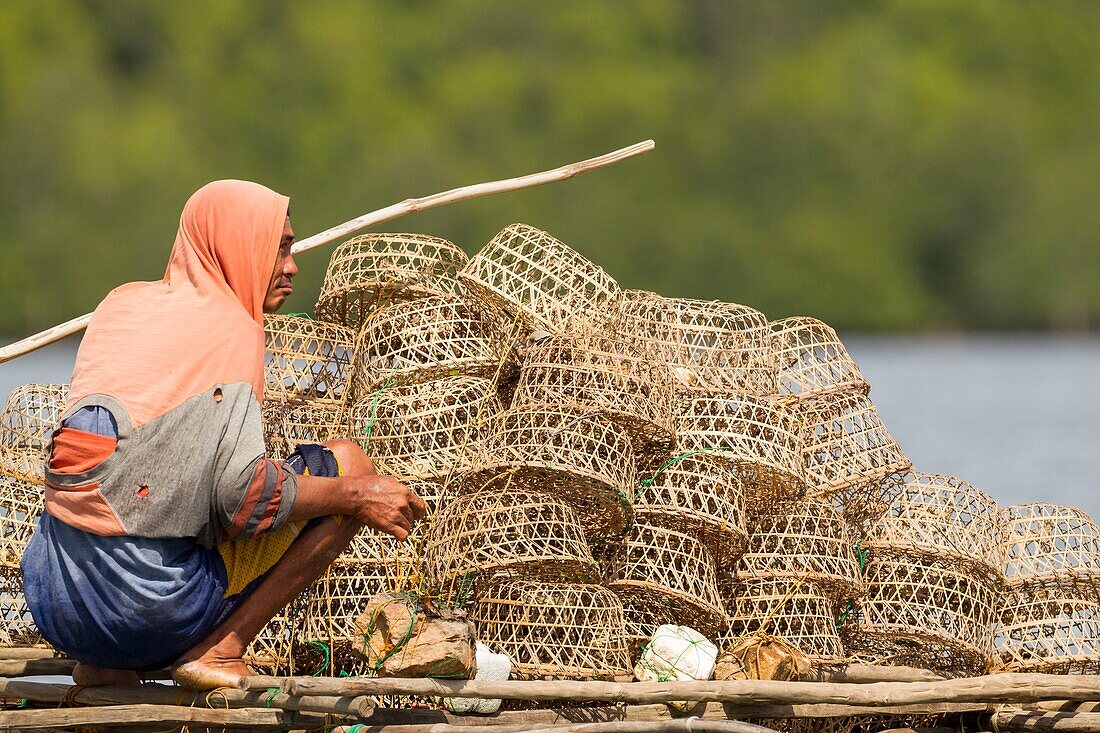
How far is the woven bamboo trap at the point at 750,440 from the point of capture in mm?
5188

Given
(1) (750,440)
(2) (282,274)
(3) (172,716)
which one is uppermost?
(2) (282,274)

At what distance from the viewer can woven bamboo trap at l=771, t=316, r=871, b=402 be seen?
232 inches

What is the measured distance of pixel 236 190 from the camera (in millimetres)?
4188

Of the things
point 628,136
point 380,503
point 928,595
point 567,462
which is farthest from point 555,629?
point 628,136

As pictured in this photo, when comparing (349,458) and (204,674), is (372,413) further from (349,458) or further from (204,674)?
(204,674)

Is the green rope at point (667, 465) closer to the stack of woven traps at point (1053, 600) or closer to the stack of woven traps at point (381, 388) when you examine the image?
the stack of woven traps at point (381, 388)

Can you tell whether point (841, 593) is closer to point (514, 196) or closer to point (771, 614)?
point (771, 614)

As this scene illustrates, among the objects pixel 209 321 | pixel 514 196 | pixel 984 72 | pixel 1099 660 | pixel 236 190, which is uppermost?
pixel 984 72

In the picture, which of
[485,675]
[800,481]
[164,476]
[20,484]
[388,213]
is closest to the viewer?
[164,476]

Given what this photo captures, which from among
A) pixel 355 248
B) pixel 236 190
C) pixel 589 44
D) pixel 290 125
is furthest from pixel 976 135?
pixel 236 190

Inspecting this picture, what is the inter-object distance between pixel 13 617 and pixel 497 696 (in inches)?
75.0

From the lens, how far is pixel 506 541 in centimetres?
460

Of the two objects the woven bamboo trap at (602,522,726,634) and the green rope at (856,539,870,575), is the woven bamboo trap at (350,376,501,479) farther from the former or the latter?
the green rope at (856,539,870,575)

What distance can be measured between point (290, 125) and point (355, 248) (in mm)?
23165
